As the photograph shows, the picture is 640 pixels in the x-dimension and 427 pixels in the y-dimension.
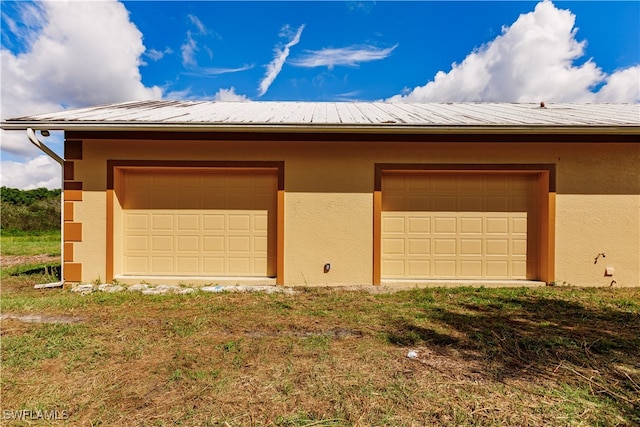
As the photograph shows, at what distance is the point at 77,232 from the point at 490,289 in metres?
7.55

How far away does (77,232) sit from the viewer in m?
5.48

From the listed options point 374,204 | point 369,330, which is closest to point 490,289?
point 374,204

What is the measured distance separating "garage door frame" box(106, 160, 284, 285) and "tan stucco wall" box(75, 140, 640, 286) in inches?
3.7

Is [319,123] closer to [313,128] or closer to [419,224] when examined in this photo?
[313,128]

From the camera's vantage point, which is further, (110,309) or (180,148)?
(180,148)

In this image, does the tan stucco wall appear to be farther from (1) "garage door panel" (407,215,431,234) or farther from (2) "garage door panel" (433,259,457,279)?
(2) "garage door panel" (433,259,457,279)

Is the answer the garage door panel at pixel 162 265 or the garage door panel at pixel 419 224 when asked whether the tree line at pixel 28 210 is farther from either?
the garage door panel at pixel 419 224

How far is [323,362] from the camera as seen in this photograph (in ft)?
9.21

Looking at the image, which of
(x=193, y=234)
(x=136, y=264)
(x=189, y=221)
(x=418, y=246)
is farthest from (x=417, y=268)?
(x=136, y=264)

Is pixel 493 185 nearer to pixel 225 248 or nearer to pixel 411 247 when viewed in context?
pixel 411 247

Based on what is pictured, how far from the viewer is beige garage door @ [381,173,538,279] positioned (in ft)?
18.8

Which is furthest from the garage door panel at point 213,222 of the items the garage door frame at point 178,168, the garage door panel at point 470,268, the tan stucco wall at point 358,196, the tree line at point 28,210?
the tree line at point 28,210

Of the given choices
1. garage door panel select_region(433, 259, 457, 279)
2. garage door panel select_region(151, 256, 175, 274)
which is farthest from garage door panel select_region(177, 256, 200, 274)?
garage door panel select_region(433, 259, 457, 279)

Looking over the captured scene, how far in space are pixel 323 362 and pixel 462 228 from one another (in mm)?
4136
